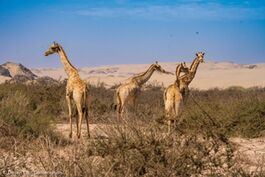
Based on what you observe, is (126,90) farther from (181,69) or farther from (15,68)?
(15,68)

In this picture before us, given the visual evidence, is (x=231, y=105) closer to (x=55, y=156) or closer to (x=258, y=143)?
(x=258, y=143)

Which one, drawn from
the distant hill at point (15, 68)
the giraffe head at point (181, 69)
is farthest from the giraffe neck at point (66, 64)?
the distant hill at point (15, 68)

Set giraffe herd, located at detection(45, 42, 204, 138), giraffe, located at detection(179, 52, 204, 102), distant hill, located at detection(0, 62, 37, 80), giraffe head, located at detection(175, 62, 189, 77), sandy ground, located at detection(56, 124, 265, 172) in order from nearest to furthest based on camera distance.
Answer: sandy ground, located at detection(56, 124, 265, 172) < giraffe herd, located at detection(45, 42, 204, 138) < giraffe, located at detection(179, 52, 204, 102) < giraffe head, located at detection(175, 62, 189, 77) < distant hill, located at detection(0, 62, 37, 80)

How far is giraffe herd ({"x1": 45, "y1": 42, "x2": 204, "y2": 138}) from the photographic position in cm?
1273

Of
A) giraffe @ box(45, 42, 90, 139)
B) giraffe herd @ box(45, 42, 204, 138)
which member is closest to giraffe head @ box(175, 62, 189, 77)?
giraffe herd @ box(45, 42, 204, 138)

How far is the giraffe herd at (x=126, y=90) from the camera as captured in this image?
12727 millimetres

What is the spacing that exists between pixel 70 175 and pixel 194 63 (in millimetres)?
9709

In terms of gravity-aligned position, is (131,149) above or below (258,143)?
above

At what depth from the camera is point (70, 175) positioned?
5918 millimetres

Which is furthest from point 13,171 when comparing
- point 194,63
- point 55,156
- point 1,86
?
point 1,86

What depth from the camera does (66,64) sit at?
14.1 meters

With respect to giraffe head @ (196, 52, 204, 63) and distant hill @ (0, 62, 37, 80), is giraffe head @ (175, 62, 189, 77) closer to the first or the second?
giraffe head @ (196, 52, 204, 63)

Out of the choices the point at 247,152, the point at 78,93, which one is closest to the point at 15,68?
the point at 78,93

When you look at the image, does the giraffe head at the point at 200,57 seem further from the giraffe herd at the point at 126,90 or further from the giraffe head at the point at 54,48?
the giraffe head at the point at 54,48
